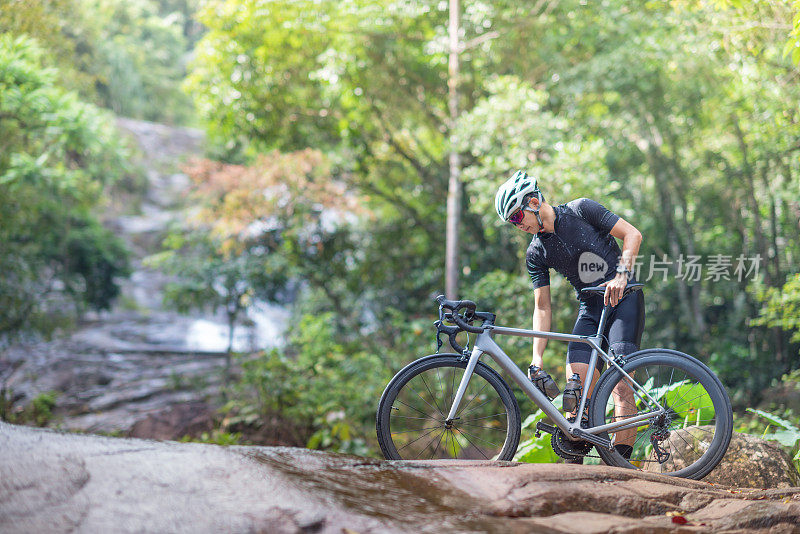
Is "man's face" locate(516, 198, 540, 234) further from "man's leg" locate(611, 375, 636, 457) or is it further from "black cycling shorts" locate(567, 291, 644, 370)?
"man's leg" locate(611, 375, 636, 457)

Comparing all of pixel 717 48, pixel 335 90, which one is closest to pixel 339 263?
pixel 335 90

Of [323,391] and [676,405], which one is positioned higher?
[676,405]

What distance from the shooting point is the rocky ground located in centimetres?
872

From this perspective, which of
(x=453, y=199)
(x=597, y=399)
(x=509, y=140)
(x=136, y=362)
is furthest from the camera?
(x=136, y=362)

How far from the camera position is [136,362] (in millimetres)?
12727

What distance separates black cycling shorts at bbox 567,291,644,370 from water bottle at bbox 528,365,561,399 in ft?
0.68

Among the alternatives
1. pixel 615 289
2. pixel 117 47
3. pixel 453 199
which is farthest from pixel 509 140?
pixel 117 47

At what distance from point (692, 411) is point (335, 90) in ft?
24.5

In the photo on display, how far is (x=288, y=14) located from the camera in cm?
891

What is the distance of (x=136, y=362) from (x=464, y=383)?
Answer: 11.6m

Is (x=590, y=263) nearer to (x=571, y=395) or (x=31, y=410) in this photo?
(x=571, y=395)

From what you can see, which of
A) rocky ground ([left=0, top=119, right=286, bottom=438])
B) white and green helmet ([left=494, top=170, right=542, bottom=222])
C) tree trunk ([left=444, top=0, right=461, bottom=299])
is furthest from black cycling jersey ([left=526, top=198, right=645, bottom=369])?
rocky ground ([left=0, top=119, right=286, bottom=438])

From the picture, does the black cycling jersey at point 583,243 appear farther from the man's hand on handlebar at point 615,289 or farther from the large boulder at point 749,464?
the large boulder at point 749,464

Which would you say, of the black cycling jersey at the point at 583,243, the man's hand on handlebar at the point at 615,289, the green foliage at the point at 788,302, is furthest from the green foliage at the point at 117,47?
the green foliage at the point at 788,302
